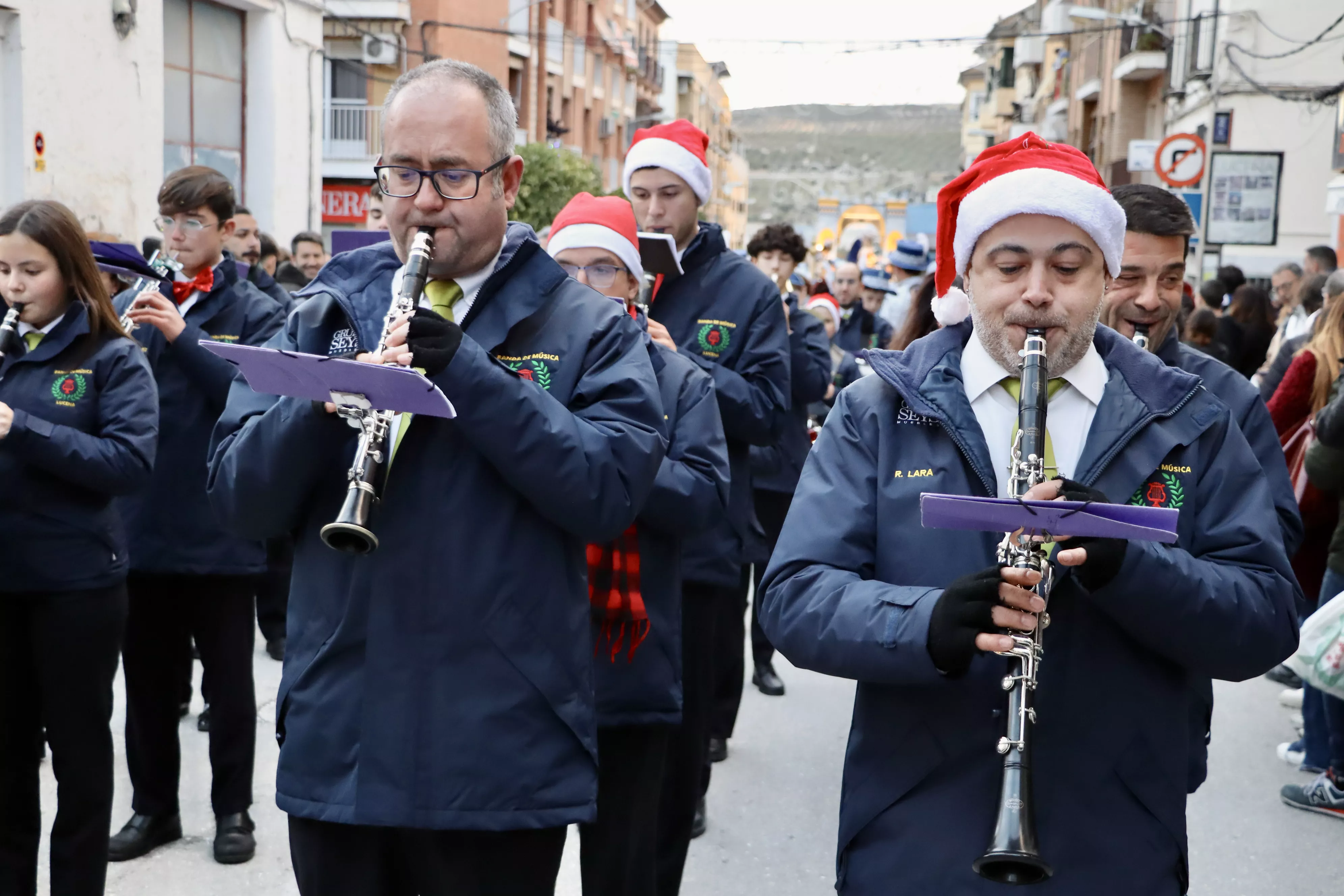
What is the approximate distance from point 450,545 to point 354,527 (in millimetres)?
314

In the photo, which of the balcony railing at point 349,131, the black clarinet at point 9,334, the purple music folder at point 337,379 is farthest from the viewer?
the balcony railing at point 349,131

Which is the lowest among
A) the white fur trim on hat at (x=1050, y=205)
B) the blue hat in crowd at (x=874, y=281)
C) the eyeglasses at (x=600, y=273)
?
the blue hat in crowd at (x=874, y=281)

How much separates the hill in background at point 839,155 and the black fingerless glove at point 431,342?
396ft

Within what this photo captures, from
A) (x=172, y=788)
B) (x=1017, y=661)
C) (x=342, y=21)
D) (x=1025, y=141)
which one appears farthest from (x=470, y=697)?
(x=342, y=21)

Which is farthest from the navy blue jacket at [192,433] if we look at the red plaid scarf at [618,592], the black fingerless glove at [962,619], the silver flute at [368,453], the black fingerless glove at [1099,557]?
the black fingerless glove at [1099,557]

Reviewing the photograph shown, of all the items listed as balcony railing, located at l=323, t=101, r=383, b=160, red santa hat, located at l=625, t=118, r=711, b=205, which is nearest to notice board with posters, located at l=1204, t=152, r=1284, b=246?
red santa hat, located at l=625, t=118, r=711, b=205

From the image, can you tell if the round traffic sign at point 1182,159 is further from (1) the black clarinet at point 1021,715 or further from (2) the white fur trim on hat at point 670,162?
(1) the black clarinet at point 1021,715

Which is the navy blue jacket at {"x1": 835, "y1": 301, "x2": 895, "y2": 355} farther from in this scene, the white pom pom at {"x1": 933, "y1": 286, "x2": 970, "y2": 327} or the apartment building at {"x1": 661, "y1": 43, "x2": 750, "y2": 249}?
the apartment building at {"x1": 661, "y1": 43, "x2": 750, "y2": 249}

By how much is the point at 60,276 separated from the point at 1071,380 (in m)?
3.05

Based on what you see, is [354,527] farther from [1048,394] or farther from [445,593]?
[1048,394]

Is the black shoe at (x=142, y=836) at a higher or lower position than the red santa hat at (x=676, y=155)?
lower

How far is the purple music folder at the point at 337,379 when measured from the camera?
2.32m

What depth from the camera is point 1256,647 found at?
239 centimetres

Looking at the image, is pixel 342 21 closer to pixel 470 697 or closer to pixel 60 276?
pixel 60 276
